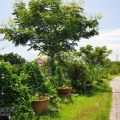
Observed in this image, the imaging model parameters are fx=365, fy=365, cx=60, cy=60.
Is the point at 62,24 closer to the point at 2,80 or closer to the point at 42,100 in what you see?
the point at 42,100

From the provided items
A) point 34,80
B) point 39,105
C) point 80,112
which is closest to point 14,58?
point 34,80

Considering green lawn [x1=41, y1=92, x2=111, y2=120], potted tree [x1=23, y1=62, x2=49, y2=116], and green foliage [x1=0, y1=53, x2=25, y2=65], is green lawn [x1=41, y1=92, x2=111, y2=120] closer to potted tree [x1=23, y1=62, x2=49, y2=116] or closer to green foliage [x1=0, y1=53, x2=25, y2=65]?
potted tree [x1=23, y1=62, x2=49, y2=116]

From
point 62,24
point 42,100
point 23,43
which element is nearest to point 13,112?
point 42,100

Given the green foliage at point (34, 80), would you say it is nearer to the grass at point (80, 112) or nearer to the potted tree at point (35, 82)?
the potted tree at point (35, 82)

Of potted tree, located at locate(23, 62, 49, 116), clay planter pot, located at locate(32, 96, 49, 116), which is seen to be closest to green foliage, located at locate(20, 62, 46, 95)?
potted tree, located at locate(23, 62, 49, 116)

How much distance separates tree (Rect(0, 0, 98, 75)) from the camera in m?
22.8

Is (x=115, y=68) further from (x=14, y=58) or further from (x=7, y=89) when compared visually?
(x=7, y=89)

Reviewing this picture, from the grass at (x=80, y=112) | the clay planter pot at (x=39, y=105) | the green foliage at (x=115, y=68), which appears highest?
the green foliage at (x=115, y=68)

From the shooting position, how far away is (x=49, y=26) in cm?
2319

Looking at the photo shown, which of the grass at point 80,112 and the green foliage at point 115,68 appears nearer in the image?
the grass at point 80,112

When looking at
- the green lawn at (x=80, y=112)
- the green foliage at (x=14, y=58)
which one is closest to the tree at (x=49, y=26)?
the green foliage at (x=14, y=58)

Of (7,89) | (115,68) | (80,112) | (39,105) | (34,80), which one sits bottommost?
(80,112)

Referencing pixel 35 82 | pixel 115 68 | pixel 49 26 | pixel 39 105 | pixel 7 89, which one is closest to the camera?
pixel 7 89

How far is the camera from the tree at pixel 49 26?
74.7 feet
